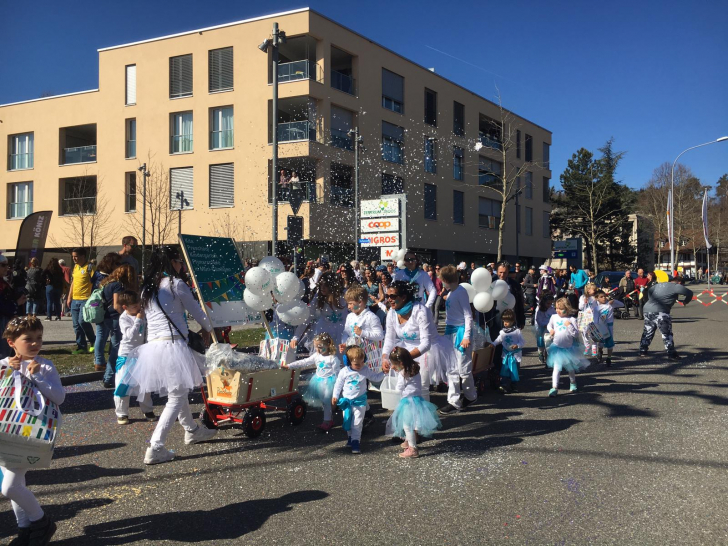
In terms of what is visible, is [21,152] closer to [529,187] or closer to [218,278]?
[218,278]

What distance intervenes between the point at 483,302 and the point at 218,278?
149 inches

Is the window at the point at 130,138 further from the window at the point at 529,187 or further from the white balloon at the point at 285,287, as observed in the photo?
the window at the point at 529,187

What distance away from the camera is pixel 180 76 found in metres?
30.6

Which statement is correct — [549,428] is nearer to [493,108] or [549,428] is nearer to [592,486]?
[592,486]

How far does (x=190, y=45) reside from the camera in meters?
30.1

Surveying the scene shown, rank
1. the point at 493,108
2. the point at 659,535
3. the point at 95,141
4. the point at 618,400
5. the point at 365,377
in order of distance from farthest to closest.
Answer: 1. the point at 493,108
2. the point at 95,141
3. the point at 618,400
4. the point at 365,377
5. the point at 659,535

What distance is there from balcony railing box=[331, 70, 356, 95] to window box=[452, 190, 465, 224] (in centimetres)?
1110

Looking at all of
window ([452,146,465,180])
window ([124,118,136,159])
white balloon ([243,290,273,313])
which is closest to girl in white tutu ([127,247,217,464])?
white balloon ([243,290,273,313])

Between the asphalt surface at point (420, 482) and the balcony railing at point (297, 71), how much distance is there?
22.5 metres

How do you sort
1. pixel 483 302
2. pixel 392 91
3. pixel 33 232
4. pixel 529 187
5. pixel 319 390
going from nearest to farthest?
pixel 319 390 → pixel 483 302 → pixel 33 232 → pixel 392 91 → pixel 529 187

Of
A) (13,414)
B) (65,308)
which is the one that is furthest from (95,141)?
(13,414)

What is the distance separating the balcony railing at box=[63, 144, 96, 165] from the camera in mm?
33197

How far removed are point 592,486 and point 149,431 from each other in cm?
451

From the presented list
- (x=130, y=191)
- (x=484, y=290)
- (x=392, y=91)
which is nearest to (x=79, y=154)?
(x=130, y=191)
